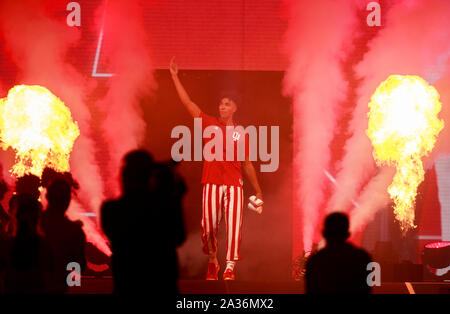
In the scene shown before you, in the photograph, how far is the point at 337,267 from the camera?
348 centimetres

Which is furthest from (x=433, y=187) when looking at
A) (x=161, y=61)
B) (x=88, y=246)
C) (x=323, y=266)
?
(x=323, y=266)

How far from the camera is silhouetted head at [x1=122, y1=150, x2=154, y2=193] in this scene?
3348mm

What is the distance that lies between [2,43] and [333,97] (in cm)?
391

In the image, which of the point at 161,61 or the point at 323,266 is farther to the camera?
the point at 161,61

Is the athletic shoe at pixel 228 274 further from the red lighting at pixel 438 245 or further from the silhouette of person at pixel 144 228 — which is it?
the silhouette of person at pixel 144 228

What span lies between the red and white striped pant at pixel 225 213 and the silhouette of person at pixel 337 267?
347 cm

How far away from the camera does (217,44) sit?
7.69 m

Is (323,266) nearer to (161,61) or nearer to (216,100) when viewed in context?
(216,100)

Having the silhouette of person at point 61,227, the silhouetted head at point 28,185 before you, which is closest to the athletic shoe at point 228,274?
the silhouetted head at point 28,185

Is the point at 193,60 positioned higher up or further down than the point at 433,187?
higher up

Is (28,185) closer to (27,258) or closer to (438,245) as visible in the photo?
(27,258)

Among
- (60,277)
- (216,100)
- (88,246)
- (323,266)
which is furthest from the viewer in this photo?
(216,100)

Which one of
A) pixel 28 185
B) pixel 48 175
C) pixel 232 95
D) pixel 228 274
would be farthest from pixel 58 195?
pixel 232 95

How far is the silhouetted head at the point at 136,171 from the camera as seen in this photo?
3.35 m
